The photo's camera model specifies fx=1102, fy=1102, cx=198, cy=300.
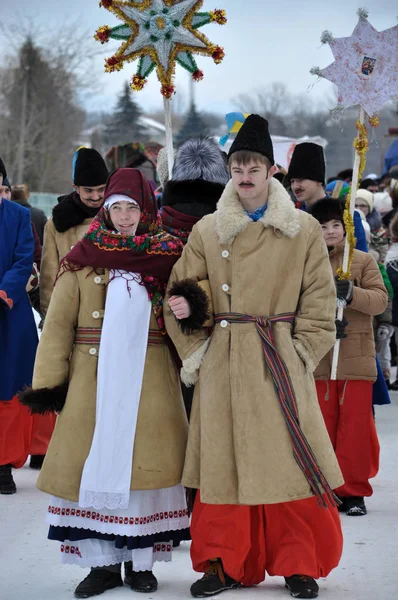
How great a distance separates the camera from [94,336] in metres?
4.60

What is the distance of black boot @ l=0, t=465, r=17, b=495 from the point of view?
6699 millimetres

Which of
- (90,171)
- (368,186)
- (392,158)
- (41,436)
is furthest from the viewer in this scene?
(392,158)

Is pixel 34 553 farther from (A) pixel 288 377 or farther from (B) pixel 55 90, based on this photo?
(B) pixel 55 90

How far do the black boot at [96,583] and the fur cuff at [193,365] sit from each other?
87 centimetres

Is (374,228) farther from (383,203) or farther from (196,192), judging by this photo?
(196,192)

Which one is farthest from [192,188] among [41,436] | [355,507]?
[41,436]

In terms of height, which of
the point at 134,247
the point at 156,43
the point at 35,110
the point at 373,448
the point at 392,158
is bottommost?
the point at 373,448

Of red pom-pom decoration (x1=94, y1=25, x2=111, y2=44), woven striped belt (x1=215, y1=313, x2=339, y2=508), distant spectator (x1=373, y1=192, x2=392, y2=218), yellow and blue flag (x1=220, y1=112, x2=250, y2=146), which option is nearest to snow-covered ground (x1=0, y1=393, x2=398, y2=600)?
woven striped belt (x1=215, y1=313, x2=339, y2=508)

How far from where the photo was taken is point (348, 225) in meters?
5.88

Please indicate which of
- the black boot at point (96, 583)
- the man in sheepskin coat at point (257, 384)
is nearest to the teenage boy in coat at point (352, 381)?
the man in sheepskin coat at point (257, 384)

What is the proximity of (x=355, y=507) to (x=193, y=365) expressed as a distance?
6.62ft

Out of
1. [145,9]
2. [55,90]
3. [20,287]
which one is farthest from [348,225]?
[55,90]

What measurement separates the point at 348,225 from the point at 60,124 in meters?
40.9

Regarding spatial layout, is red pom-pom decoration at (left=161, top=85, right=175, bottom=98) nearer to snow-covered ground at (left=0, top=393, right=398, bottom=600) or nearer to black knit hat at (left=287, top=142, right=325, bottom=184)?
black knit hat at (left=287, top=142, right=325, bottom=184)
